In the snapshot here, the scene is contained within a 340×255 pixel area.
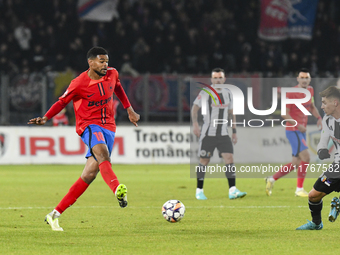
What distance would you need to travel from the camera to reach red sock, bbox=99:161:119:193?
6582mm

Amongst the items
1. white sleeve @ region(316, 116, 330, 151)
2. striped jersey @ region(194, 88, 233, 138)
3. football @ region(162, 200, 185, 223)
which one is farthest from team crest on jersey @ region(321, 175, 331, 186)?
striped jersey @ region(194, 88, 233, 138)

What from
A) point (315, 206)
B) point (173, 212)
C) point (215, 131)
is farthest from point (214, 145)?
point (315, 206)

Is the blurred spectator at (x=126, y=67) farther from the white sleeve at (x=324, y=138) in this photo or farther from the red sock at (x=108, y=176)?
the white sleeve at (x=324, y=138)

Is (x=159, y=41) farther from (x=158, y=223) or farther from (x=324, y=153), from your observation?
(x=324, y=153)

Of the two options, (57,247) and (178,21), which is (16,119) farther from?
(57,247)

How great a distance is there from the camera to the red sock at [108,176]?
6.58 meters

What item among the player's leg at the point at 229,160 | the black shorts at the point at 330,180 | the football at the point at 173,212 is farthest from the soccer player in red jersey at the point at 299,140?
the black shorts at the point at 330,180

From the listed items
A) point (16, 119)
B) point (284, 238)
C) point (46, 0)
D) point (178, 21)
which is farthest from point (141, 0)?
point (284, 238)

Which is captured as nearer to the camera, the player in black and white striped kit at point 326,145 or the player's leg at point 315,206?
the player in black and white striped kit at point 326,145

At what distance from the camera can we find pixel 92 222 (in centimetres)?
761

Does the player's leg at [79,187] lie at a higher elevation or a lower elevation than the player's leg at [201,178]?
higher

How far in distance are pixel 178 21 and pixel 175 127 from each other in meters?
5.92

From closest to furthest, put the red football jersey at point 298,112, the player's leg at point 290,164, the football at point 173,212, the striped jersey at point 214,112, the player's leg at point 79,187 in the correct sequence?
1. the player's leg at point 79,187
2. the football at point 173,212
3. the striped jersey at point 214,112
4. the player's leg at point 290,164
5. the red football jersey at point 298,112

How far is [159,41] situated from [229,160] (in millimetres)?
11799
